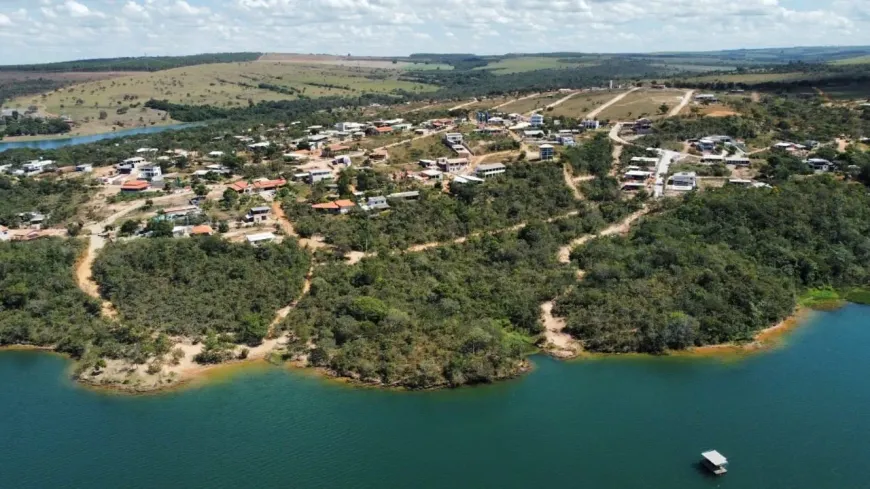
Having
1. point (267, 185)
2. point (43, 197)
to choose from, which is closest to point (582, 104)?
point (267, 185)

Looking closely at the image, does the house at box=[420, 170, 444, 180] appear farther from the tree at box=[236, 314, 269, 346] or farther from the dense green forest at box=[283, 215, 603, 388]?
the tree at box=[236, 314, 269, 346]

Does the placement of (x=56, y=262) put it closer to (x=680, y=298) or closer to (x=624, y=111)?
(x=680, y=298)

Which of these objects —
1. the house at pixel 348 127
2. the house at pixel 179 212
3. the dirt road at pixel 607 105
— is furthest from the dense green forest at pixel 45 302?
the dirt road at pixel 607 105

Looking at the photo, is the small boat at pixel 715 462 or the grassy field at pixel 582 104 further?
the grassy field at pixel 582 104

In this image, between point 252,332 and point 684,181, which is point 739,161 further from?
point 252,332

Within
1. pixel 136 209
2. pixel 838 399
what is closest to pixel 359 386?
pixel 838 399

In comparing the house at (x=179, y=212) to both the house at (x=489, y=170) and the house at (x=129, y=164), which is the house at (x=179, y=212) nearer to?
the house at (x=129, y=164)
